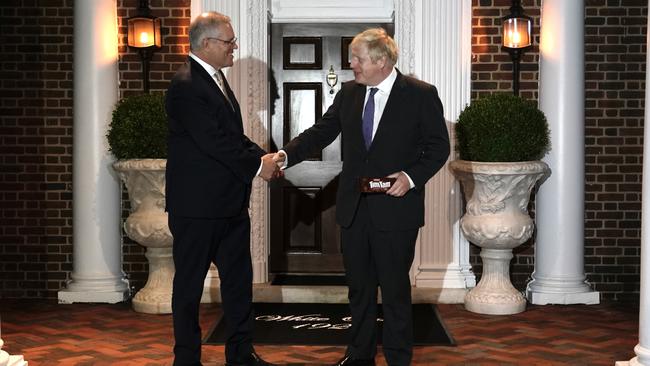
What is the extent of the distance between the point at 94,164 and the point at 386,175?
3136 millimetres

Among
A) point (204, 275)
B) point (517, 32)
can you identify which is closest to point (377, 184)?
point (204, 275)

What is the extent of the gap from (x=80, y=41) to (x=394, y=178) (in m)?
3.45

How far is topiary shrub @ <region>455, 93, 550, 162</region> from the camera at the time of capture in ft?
21.1

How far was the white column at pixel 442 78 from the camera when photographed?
7.07 m

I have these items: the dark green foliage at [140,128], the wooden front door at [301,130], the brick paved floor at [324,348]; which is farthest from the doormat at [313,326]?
the dark green foliage at [140,128]

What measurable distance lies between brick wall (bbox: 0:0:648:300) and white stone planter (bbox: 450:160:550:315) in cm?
49

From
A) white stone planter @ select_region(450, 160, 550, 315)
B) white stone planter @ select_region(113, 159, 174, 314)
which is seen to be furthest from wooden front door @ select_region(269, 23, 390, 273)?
white stone planter @ select_region(450, 160, 550, 315)

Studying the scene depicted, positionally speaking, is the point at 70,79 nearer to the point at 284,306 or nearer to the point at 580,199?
the point at 284,306

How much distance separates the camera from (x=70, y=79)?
7.29 m

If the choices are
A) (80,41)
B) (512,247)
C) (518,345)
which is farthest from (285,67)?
(518,345)

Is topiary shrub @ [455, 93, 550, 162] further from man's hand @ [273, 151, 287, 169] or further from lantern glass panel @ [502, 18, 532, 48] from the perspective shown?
man's hand @ [273, 151, 287, 169]

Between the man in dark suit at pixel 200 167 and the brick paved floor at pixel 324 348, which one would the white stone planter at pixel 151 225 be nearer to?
the brick paved floor at pixel 324 348

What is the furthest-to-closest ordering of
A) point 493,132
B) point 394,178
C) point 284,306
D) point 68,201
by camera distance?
point 68,201
point 284,306
point 493,132
point 394,178

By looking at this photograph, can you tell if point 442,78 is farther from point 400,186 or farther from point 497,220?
point 400,186
